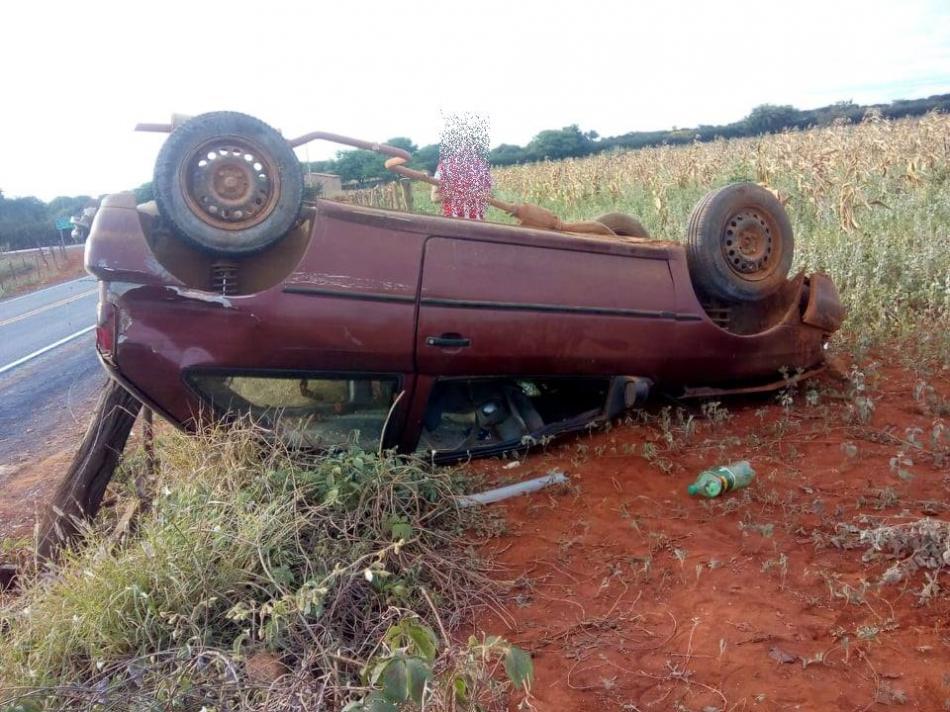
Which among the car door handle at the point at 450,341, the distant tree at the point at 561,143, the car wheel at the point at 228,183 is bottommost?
the car door handle at the point at 450,341

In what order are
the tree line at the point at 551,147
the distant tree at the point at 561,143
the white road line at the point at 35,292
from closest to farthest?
the tree line at the point at 551,147 → the white road line at the point at 35,292 → the distant tree at the point at 561,143

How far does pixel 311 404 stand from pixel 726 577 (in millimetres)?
2026

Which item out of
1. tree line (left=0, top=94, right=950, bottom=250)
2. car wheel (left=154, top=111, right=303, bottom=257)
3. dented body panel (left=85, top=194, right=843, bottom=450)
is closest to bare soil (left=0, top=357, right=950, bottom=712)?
dented body panel (left=85, top=194, right=843, bottom=450)

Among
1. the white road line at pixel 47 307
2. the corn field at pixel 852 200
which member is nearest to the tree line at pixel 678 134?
the corn field at pixel 852 200

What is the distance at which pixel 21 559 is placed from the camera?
13.5ft

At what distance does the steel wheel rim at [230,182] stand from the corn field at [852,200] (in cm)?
383

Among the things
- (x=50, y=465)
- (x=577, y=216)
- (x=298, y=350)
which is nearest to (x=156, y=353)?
(x=298, y=350)

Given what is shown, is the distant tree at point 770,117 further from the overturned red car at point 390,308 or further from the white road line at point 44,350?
the overturned red car at point 390,308

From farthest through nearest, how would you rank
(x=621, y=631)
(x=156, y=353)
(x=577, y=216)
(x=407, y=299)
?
(x=577, y=216)
(x=407, y=299)
(x=156, y=353)
(x=621, y=631)

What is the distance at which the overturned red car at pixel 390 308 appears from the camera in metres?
3.49

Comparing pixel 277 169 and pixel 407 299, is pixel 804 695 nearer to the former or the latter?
pixel 407 299

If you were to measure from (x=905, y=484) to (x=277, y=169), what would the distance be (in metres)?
3.23

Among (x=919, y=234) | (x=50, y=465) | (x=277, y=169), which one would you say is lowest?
(x=50, y=465)

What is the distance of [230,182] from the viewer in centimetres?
358
